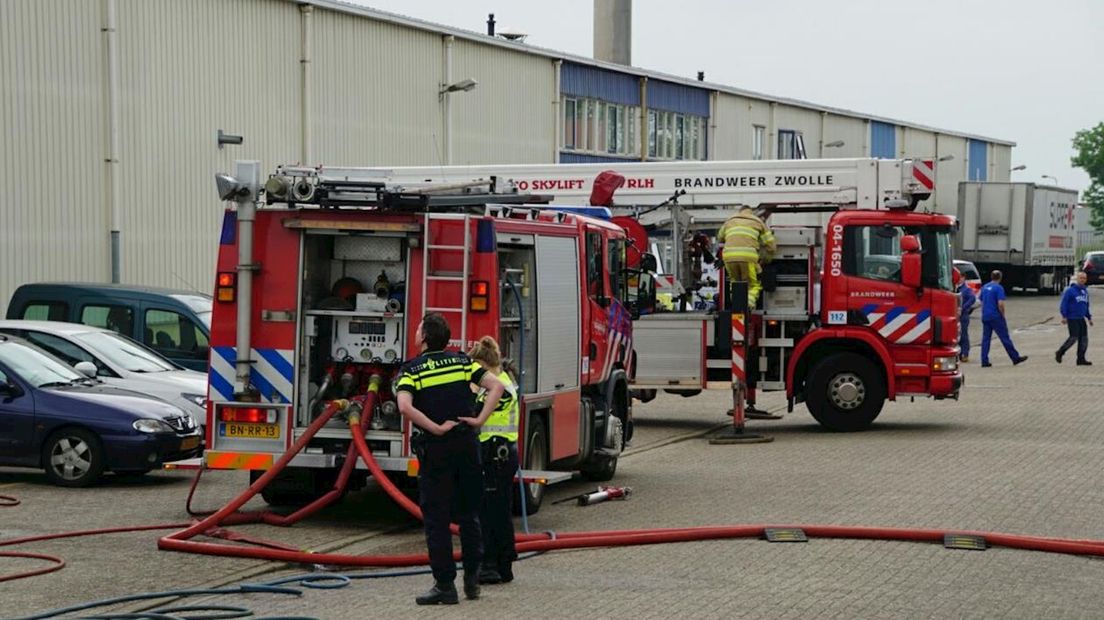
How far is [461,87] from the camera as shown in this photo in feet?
128

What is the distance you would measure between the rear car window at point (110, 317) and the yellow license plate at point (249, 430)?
274 inches

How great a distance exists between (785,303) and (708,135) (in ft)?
118

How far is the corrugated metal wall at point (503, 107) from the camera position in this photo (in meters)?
41.6

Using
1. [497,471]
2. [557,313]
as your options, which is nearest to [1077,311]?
[557,313]

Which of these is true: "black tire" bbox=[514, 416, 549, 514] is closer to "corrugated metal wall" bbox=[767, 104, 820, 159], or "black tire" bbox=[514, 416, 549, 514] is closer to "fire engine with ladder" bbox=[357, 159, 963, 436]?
"fire engine with ladder" bbox=[357, 159, 963, 436]

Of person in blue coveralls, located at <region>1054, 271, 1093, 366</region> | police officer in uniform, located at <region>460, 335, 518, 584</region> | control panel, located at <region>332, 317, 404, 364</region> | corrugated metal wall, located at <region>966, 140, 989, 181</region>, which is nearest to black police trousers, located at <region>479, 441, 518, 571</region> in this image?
police officer in uniform, located at <region>460, 335, 518, 584</region>

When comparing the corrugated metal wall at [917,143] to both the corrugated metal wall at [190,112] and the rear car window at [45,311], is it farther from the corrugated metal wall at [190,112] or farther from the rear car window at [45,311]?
the rear car window at [45,311]

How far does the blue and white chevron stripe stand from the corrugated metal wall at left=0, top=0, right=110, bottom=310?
1540cm

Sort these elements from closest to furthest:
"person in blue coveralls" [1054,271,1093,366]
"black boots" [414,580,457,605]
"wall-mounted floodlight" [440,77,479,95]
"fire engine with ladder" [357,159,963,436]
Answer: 1. "black boots" [414,580,457,605]
2. "fire engine with ladder" [357,159,963,436]
3. "person in blue coveralls" [1054,271,1093,366]
4. "wall-mounted floodlight" [440,77,479,95]

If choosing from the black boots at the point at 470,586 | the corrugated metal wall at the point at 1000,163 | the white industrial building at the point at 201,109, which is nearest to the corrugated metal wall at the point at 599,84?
the white industrial building at the point at 201,109

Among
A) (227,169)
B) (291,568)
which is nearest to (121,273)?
(227,169)

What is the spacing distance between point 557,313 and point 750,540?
2.93 metres

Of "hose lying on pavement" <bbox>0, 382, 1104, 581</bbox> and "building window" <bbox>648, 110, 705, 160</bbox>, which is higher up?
"building window" <bbox>648, 110, 705, 160</bbox>

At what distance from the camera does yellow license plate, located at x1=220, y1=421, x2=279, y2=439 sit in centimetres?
1303
